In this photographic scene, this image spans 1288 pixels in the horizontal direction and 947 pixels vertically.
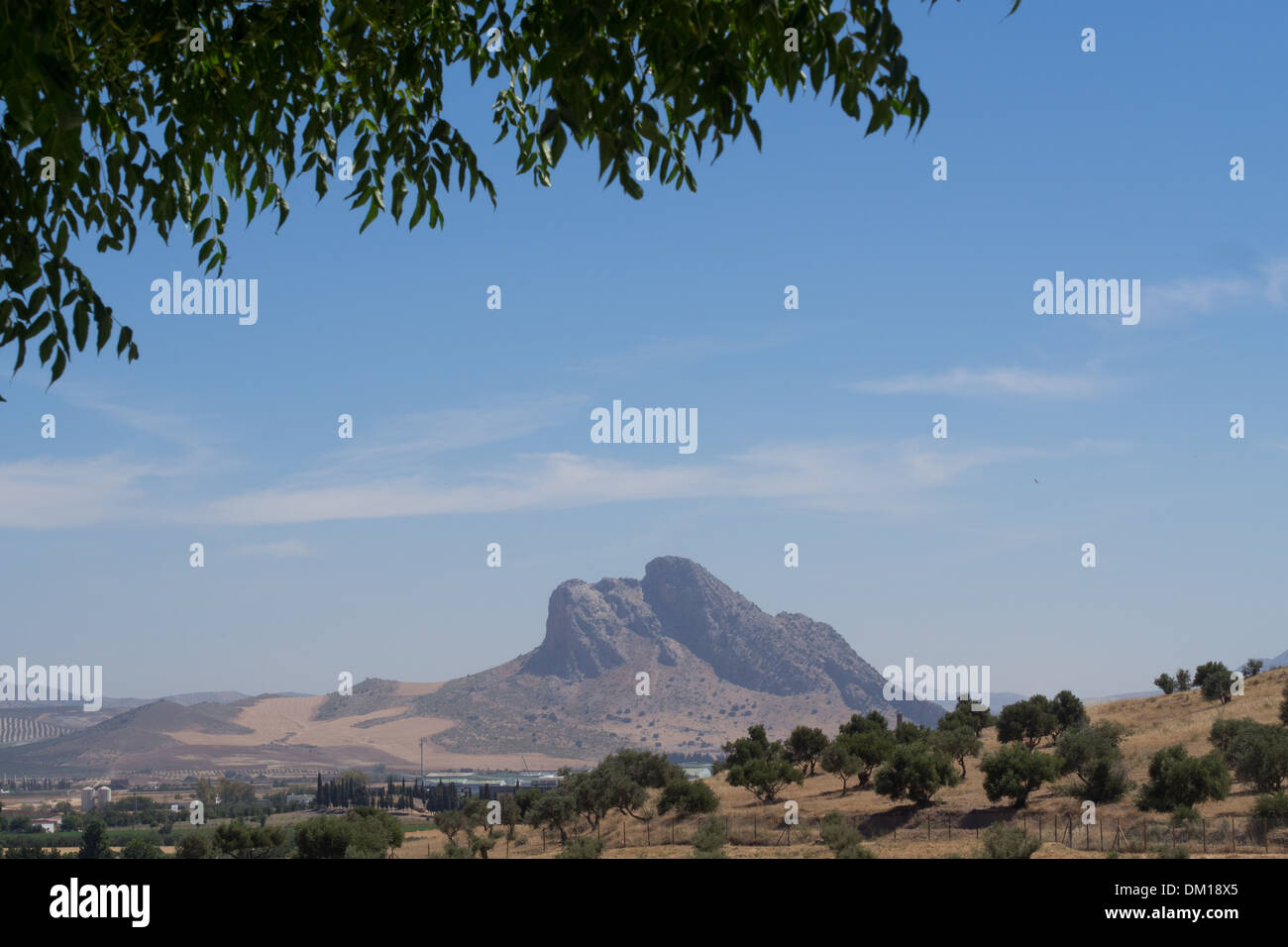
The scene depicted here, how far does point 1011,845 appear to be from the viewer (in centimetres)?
3606

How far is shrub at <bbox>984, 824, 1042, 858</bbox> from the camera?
35156 mm

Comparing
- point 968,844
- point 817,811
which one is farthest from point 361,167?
point 817,811

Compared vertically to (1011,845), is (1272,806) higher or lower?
higher

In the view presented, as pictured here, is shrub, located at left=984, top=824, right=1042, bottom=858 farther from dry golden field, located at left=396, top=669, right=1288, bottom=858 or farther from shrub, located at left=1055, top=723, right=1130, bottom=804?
shrub, located at left=1055, top=723, right=1130, bottom=804

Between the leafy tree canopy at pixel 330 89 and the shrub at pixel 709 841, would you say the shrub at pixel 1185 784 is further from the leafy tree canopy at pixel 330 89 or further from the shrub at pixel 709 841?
the leafy tree canopy at pixel 330 89

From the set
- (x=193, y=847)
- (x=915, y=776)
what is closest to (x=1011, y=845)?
(x=915, y=776)

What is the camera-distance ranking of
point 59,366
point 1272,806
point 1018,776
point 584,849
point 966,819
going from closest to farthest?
1. point 59,366
2. point 1272,806
3. point 966,819
4. point 1018,776
5. point 584,849

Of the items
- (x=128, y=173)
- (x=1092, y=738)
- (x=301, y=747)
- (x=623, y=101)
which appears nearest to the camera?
(x=623, y=101)

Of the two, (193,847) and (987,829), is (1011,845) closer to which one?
(987,829)

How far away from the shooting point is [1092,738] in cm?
5050

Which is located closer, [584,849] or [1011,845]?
[1011,845]
